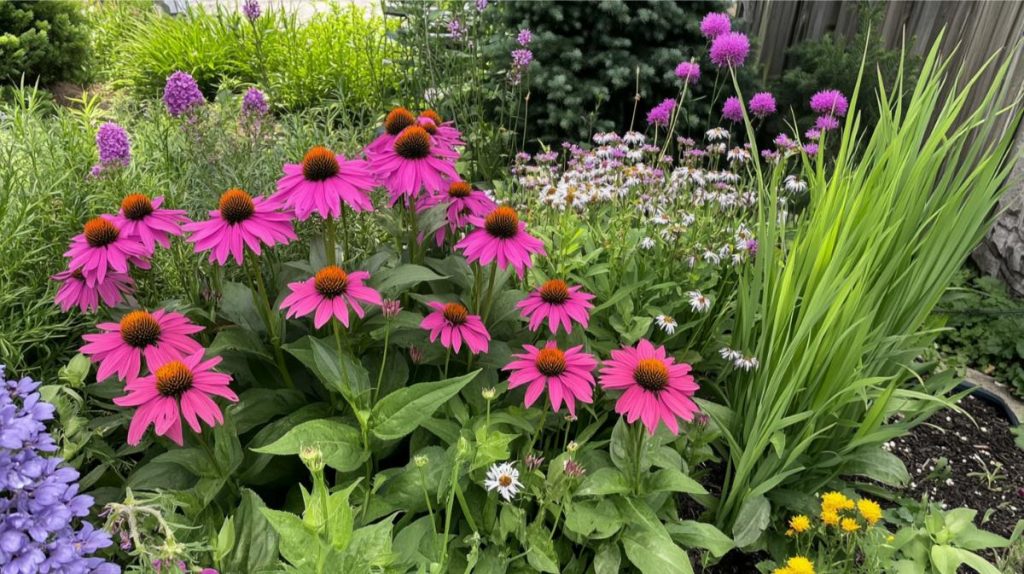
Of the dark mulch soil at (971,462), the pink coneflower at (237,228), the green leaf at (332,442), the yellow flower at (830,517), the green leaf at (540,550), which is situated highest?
the pink coneflower at (237,228)

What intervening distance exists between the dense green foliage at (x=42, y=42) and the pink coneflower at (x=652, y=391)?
4573mm

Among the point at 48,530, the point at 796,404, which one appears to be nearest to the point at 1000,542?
the point at 796,404

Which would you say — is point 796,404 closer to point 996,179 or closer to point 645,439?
point 645,439

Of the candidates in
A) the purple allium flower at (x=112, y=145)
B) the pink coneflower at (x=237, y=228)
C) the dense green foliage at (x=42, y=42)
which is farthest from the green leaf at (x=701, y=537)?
the dense green foliage at (x=42, y=42)

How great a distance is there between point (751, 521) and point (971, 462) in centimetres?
107

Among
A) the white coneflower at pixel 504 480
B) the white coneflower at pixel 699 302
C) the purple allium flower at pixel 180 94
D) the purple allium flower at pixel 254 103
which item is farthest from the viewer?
the purple allium flower at pixel 254 103

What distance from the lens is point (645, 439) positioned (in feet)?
5.15

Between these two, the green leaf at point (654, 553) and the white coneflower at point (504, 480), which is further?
the green leaf at point (654, 553)

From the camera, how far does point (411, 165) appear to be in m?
1.46

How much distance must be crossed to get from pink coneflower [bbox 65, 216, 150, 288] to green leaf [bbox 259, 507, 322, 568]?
1.87 feet

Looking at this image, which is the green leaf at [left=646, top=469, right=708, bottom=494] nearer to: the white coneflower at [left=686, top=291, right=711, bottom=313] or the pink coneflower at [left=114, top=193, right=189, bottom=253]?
the white coneflower at [left=686, top=291, right=711, bottom=313]

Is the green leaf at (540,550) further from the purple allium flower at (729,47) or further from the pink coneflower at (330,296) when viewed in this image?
the purple allium flower at (729,47)

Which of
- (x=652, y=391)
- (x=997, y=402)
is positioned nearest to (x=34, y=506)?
(x=652, y=391)

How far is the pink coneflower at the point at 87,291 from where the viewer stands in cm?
137
